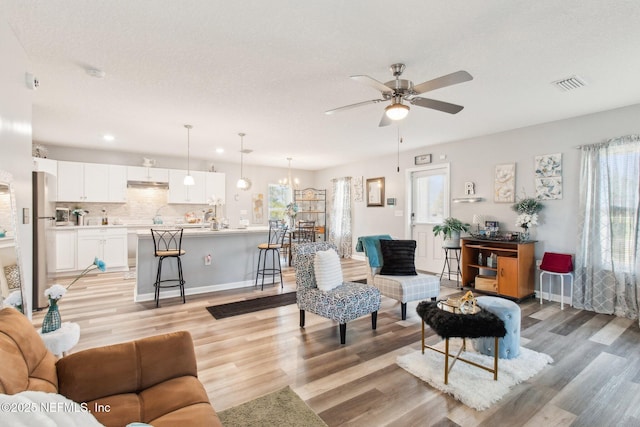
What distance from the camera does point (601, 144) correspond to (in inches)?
154

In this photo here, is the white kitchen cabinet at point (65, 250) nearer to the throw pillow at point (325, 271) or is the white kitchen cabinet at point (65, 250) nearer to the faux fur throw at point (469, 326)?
the throw pillow at point (325, 271)

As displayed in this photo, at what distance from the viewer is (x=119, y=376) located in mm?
1472

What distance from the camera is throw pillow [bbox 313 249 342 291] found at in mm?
3156

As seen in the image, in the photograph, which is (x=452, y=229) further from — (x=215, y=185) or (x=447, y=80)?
(x=215, y=185)

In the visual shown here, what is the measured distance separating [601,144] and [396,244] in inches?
114

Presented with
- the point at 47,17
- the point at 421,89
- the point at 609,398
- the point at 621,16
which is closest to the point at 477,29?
the point at 421,89

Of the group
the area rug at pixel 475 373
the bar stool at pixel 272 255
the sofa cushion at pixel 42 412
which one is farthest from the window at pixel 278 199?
the sofa cushion at pixel 42 412

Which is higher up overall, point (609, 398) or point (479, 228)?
point (479, 228)

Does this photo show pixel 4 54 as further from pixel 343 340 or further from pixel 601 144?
pixel 601 144

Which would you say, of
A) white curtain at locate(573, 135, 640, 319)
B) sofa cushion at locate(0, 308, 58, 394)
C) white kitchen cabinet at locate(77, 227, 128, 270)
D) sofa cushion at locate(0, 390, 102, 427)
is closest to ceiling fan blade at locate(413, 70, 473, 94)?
sofa cushion at locate(0, 390, 102, 427)

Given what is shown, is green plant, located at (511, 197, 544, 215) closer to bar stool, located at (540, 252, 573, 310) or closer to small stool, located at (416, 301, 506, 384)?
bar stool, located at (540, 252, 573, 310)

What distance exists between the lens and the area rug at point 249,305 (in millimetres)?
3881

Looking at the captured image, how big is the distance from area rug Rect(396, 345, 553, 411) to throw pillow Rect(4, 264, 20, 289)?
2.82 m

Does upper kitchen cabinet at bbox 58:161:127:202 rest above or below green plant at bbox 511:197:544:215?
above
